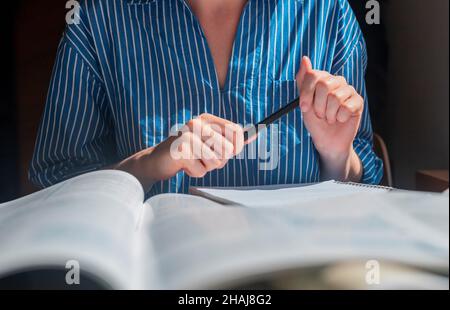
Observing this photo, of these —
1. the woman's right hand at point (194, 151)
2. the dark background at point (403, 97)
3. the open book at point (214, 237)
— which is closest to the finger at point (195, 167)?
the woman's right hand at point (194, 151)

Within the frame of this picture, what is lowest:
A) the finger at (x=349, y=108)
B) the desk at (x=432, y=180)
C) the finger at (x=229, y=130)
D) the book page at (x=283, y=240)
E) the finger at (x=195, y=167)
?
the desk at (x=432, y=180)

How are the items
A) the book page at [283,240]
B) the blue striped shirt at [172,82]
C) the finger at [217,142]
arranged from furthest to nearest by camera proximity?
the blue striped shirt at [172,82] < the finger at [217,142] < the book page at [283,240]

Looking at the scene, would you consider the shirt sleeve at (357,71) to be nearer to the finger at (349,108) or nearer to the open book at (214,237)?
the finger at (349,108)

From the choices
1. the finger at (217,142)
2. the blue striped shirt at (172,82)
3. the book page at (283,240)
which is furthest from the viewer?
the blue striped shirt at (172,82)

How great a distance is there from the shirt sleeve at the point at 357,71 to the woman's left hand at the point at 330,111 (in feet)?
0.14

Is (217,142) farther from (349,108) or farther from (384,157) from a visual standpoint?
(384,157)

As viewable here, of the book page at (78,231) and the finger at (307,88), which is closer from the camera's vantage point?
the book page at (78,231)

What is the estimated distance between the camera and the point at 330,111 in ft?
1.28

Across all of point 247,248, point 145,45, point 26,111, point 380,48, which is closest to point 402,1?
point 380,48

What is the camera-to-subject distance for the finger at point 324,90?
15.1 inches

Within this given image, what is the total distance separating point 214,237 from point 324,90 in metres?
0.19

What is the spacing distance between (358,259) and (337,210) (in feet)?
0.14

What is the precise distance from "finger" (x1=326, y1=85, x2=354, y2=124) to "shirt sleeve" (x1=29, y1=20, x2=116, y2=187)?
22 cm

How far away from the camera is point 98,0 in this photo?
1.74 feet
